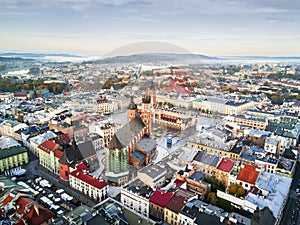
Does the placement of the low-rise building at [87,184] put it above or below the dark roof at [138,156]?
below

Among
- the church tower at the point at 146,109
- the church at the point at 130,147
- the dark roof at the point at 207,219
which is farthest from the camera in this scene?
the church tower at the point at 146,109

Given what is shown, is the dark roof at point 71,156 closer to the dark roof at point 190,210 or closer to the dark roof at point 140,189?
the dark roof at point 140,189

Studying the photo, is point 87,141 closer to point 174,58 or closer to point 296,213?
point 174,58

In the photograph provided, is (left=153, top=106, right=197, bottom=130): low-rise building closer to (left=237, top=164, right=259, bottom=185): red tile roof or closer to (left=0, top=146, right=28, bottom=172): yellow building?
(left=237, top=164, right=259, bottom=185): red tile roof

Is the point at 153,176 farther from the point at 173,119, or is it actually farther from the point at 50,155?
the point at 173,119

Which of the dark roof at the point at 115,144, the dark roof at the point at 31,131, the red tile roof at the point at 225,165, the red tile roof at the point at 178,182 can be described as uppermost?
the dark roof at the point at 115,144

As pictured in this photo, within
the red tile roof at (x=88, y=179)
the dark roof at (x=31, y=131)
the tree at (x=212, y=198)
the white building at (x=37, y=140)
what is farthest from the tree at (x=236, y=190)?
the dark roof at (x=31, y=131)

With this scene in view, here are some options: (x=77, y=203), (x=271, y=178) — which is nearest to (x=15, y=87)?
(x=77, y=203)
